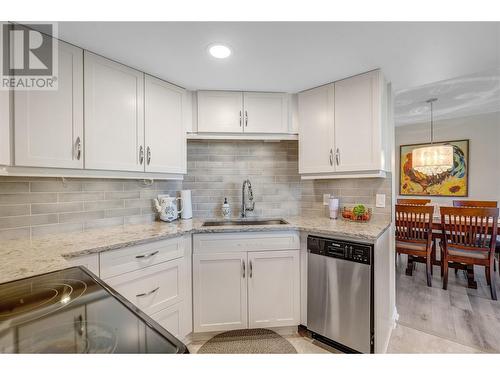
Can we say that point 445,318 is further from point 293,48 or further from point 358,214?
point 293,48

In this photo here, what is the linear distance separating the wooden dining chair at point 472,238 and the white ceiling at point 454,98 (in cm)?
147

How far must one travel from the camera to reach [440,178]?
4.17 meters

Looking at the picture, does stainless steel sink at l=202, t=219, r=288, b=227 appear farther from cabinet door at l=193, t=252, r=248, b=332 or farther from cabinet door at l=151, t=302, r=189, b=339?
cabinet door at l=151, t=302, r=189, b=339

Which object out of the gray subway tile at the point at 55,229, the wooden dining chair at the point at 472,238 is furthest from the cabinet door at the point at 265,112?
the wooden dining chair at the point at 472,238

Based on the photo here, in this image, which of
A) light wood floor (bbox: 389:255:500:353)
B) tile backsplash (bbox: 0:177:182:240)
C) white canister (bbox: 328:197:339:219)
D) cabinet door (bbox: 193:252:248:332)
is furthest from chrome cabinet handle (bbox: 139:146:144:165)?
light wood floor (bbox: 389:255:500:353)

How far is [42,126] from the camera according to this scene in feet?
4.36

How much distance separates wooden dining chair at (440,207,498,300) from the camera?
2436 millimetres

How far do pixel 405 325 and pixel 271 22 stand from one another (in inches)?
102

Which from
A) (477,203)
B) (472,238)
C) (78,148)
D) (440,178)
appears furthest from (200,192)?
(440,178)

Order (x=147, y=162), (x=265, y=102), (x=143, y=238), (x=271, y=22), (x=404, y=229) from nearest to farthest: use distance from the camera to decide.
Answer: (x=271, y=22), (x=143, y=238), (x=147, y=162), (x=265, y=102), (x=404, y=229)
